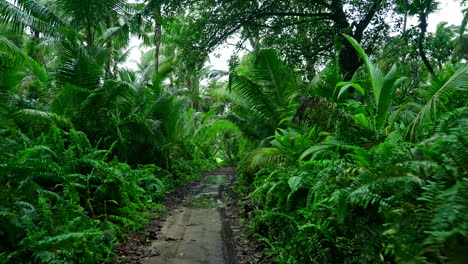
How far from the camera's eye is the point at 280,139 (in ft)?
16.6

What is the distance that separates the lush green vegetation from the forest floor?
23 centimetres

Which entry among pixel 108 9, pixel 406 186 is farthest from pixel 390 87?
pixel 108 9

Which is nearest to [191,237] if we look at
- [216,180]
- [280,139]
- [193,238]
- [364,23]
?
[193,238]

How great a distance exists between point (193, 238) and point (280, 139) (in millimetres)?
2003

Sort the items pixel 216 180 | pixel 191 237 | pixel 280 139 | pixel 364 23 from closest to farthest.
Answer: pixel 191 237, pixel 280 139, pixel 364 23, pixel 216 180

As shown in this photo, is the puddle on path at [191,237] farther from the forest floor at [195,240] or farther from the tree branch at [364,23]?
the tree branch at [364,23]

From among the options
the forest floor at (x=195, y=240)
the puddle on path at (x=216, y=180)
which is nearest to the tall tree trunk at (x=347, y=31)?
the forest floor at (x=195, y=240)

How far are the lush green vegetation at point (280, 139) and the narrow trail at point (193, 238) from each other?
425 mm

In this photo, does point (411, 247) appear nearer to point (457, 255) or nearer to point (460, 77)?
point (457, 255)

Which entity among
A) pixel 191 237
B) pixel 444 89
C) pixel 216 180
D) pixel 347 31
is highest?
pixel 347 31

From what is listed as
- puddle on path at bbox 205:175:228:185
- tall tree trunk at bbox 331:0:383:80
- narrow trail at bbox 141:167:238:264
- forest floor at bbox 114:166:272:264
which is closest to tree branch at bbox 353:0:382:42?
tall tree trunk at bbox 331:0:383:80

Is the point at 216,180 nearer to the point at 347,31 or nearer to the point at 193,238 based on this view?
the point at 347,31

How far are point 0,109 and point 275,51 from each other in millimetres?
5372

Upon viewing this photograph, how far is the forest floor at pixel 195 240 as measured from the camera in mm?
3340
